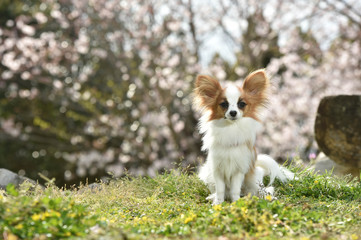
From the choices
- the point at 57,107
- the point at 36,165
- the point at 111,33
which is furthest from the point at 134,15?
the point at 36,165

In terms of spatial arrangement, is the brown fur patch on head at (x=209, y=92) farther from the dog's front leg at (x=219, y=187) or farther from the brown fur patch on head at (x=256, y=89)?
the dog's front leg at (x=219, y=187)

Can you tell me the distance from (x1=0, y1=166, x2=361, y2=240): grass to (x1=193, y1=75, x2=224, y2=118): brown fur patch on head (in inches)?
41.0

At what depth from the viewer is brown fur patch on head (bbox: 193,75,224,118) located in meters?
4.39

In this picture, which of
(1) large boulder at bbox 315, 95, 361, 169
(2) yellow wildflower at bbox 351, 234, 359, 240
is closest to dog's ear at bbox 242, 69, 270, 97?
(2) yellow wildflower at bbox 351, 234, 359, 240

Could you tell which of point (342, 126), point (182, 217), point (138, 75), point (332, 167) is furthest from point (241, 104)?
point (138, 75)

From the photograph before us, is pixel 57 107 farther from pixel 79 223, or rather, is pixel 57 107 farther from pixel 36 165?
pixel 79 223

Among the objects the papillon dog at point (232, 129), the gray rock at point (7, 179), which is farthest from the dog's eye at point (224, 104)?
the gray rock at point (7, 179)

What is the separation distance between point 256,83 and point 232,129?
60cm

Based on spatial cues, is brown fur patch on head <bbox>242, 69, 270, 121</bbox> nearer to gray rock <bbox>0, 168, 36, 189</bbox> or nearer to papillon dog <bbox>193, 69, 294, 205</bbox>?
papillon dog <bbox>193, 69, 294, 205</bbox>

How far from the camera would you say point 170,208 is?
446cm

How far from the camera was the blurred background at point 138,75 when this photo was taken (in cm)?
922

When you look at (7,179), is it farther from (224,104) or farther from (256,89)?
(256,89)

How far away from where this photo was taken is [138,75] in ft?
30.5

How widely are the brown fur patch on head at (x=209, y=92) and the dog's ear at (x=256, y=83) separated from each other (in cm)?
30
